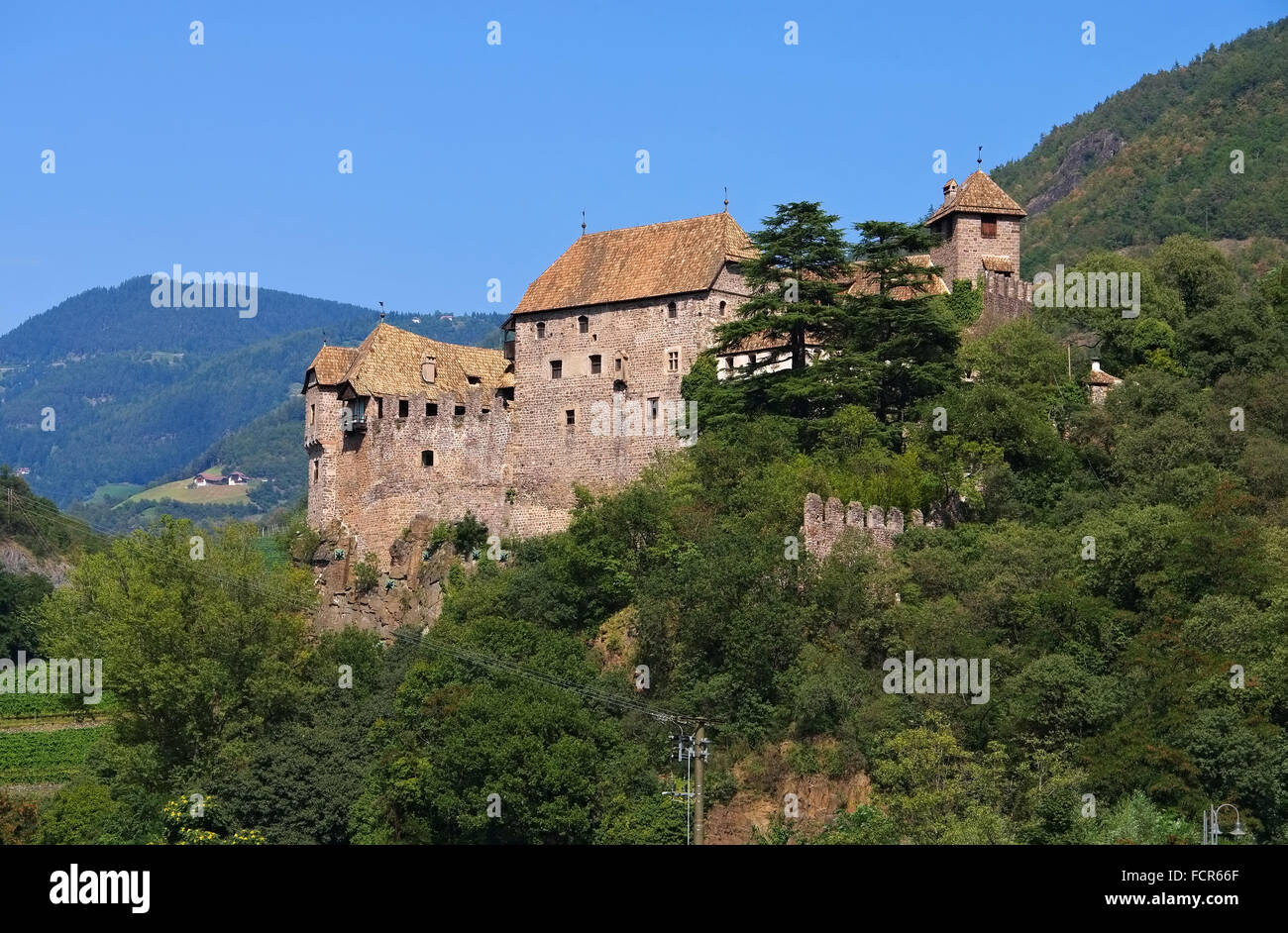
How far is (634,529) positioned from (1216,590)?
1811cm

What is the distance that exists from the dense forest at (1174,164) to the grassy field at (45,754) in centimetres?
6797

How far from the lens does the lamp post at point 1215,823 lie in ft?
121

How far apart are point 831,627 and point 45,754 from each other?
41126 millimetres

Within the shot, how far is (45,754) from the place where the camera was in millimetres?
76062

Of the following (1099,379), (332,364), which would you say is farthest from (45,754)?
(1099,379)

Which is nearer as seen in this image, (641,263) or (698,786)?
(698,786)

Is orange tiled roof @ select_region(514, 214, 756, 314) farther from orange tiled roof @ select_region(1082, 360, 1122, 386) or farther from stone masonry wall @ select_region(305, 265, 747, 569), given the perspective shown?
orange tiled roof @ select_region(1082, 360, 1122, 386)

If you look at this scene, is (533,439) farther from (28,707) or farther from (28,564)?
(28,564)

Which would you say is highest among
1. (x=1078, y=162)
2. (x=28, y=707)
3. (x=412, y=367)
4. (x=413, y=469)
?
(x=1078, y=162)

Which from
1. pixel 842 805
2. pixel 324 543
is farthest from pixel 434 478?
pixel 842 805

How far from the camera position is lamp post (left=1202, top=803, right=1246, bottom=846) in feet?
121

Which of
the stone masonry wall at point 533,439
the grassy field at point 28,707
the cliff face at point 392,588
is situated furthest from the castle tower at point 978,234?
the grassy field at point 28,707

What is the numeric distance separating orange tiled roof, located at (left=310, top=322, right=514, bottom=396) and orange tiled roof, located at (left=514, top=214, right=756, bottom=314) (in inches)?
94.7
